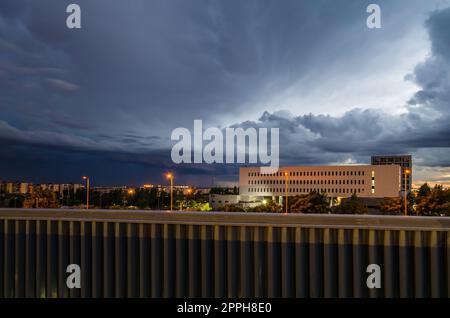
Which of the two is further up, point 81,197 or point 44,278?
point 44,278

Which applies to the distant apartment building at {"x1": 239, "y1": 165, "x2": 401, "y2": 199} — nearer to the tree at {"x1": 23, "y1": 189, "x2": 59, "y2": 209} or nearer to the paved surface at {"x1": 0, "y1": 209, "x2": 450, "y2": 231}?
the tree at {"x1": 23, "y1": 189, "x2": 59, "y2": 209}

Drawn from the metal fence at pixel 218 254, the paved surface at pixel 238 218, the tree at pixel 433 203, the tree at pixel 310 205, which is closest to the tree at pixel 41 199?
the tree at pixel 310 205

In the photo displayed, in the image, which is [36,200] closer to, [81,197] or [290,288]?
[81,197]

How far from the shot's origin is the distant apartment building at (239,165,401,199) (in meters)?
88.4

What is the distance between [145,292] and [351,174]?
91.1 m

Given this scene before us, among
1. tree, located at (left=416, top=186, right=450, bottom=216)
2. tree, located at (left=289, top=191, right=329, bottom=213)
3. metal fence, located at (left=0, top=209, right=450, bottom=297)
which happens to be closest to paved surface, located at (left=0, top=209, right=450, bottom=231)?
metal fence, located at (left=0, top=209, right=450, bottom=297)

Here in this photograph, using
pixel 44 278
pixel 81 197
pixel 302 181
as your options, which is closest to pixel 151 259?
pixel 44 278

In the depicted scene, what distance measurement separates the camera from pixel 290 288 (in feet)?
19.4

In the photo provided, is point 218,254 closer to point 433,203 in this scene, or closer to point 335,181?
point 433,203

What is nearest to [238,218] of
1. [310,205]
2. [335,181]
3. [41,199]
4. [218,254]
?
[218,254]

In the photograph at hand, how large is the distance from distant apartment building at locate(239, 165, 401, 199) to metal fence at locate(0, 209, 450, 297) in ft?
277

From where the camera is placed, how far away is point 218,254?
5969mm

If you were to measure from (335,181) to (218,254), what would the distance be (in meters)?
89.7
